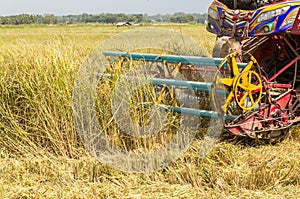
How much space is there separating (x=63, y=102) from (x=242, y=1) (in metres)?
2.07

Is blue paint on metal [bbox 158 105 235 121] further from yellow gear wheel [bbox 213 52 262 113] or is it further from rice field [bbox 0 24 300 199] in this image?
rice field [bbox 0 24 300 199]

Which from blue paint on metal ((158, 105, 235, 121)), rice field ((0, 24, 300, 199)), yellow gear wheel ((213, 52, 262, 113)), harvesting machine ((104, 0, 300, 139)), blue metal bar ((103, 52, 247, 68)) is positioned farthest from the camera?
blue metal bar ((103, 52, 247, 68))

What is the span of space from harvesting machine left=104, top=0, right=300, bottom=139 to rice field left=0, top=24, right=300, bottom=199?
276mm

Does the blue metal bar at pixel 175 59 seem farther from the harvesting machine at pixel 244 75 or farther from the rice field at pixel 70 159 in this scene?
the rice field at pixel 70 159

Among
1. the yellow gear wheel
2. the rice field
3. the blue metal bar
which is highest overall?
the blue metal bar

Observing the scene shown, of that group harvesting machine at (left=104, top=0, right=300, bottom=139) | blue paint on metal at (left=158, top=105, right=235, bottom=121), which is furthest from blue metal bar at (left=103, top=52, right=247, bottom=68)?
blue paint on metal at (left=158, top=105, right=235, bottom=121)

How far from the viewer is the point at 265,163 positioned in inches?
134

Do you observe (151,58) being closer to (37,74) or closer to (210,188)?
(37,74)

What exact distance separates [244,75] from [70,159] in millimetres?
1630

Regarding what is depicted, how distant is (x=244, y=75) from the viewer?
3475mm

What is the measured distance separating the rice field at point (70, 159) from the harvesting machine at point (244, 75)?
28cm

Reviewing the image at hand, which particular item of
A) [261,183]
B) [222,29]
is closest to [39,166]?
[261,183]

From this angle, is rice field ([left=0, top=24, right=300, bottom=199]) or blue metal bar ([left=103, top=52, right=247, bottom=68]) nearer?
rice field ([left=0, top=24, right=300, bottom=199])

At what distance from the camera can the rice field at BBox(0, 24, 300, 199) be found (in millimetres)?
3092
